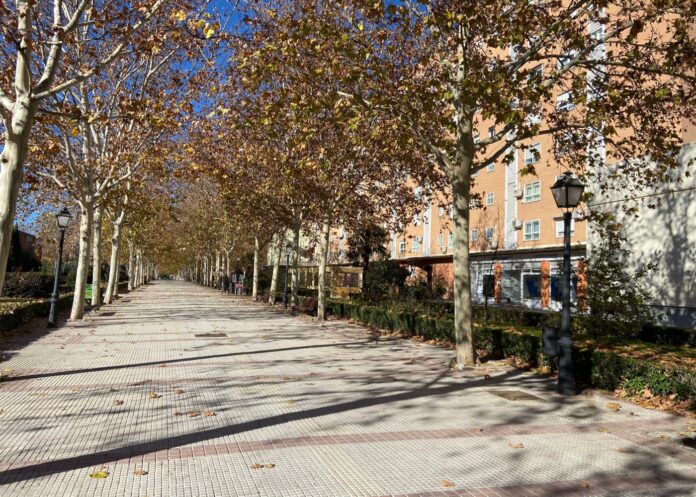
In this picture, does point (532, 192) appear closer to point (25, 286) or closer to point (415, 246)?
point (415, 246)

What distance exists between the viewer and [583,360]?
9.20m

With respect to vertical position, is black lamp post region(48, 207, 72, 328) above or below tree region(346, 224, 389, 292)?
below

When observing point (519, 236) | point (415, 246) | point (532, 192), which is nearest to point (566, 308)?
point (532, 192)

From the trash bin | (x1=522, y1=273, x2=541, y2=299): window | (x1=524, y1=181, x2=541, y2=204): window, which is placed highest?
(x1=524, y1=181, x2=541, y2=204): window

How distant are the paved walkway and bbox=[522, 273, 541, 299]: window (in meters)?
25.7

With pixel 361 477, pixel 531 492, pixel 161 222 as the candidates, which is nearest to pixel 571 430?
pixel 531 492

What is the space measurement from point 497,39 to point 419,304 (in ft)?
35.1

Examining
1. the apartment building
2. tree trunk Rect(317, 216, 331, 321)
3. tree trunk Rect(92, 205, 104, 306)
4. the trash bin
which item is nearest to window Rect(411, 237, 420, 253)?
the apartment building

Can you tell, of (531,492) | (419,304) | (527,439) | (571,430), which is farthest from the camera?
(419,304)

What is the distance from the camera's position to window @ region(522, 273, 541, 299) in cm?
3452

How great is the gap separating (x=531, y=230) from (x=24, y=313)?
29061 millimetres

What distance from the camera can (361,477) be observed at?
4621 millimetres

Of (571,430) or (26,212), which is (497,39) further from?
(26,212)

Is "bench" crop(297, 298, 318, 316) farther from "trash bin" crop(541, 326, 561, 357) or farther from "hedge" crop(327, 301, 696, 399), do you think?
"trash bin" crop(541, 326, 561, 357)
